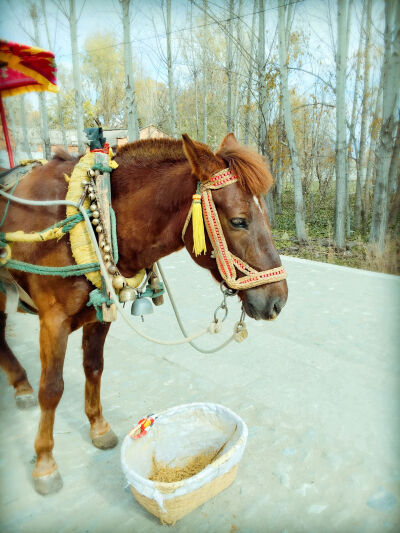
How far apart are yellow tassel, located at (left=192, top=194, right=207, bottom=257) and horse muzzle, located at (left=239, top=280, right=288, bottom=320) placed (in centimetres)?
32

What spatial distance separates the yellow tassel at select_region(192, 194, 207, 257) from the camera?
164cm

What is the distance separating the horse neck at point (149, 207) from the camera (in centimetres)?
181

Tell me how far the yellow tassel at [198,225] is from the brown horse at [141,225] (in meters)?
0.09

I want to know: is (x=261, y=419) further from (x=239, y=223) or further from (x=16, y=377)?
(x=16, y=377)

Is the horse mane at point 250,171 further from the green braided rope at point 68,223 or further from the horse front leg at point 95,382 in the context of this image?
the horse front leg at point 95,382

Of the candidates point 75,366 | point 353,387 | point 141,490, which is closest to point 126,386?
point 75,366

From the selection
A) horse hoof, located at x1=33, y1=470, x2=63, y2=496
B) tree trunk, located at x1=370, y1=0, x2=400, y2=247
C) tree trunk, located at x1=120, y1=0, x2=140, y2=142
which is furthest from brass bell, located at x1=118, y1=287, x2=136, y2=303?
tree trunk, located at x1=120, y1=0, x2=140, y2=142

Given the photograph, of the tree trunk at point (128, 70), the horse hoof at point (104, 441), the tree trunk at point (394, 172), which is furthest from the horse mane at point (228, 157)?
the tree trunk at point (128, 70)

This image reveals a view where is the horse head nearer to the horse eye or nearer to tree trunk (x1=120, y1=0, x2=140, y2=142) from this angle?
the horse eye

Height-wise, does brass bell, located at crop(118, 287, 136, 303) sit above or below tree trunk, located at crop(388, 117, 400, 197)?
below

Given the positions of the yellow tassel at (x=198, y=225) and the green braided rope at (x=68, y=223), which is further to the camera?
the green braided rope at (x=68, y=223)

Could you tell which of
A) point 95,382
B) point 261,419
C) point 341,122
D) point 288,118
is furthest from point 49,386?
point 288,118

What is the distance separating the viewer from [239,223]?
166 centimetres

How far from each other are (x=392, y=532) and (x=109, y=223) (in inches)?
81.4
